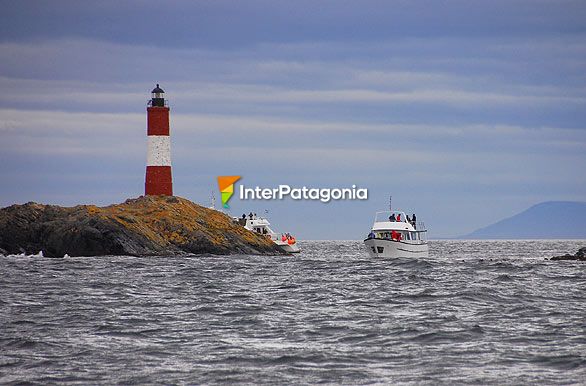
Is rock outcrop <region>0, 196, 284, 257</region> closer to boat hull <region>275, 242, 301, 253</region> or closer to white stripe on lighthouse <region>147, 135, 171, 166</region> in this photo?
white stripe on lighthouse <region>147, 135, 171, 166</region>

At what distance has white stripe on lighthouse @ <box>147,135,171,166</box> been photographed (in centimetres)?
7475

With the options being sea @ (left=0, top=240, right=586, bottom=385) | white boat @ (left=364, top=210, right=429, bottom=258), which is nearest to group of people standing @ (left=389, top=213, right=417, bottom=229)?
white boat @ (left=364, top=210, right=429, bottom=258)

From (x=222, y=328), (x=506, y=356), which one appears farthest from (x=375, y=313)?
(x=506, y=356)

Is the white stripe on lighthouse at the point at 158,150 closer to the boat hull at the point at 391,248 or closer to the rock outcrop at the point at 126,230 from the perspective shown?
the rock outcrop at the point at 126,230

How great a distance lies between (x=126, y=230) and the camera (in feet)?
212

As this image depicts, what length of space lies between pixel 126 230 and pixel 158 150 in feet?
38.3

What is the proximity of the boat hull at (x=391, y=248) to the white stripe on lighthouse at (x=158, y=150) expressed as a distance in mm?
17948

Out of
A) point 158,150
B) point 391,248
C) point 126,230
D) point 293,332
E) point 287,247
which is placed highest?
point 158,150

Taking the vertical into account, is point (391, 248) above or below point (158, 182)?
below

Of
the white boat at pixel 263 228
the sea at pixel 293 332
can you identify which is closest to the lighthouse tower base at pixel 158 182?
the white boat at pixel 263 228

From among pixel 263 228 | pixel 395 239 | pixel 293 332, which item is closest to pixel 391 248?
pixel 395 239

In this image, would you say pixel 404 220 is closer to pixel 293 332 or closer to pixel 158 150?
pixel 158 150

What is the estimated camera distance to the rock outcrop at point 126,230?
208ft

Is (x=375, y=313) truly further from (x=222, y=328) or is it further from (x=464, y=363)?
(x=464, y=363)
